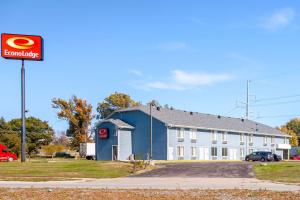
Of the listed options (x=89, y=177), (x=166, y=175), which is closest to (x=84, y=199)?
(x=89, y=177)

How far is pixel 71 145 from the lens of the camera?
316 feet

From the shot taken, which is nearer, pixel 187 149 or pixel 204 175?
pixel 204 175

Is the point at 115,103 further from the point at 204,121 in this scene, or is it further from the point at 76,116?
the point at 204,121

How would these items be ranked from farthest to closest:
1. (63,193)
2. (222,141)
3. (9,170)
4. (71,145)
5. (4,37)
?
1. (71,145)
2. (222,141)
3. (4,37)
4. (9,170)
5. (63,193)

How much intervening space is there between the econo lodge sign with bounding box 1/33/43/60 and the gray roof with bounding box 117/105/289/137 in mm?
18652

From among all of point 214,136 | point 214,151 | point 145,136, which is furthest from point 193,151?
point 145,136

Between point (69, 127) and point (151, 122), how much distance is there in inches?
1663

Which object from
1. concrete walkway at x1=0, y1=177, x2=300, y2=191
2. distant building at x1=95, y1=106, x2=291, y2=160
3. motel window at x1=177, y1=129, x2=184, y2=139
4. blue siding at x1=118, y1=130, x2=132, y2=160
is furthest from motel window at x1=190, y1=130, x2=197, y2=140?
concrete walkway at x1=0, y1=177, x2=300, y2=191

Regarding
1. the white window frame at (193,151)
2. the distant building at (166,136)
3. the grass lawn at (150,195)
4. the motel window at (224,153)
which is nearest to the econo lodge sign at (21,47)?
the distant building at (166,136)

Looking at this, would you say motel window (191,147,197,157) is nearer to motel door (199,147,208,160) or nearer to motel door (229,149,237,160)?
motel door (199,147,208,160)

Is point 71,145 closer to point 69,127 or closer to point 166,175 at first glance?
point 69,127

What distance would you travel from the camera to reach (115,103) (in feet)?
356

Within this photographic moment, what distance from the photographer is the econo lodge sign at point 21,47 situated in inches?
2125

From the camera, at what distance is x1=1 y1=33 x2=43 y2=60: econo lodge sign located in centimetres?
5397
